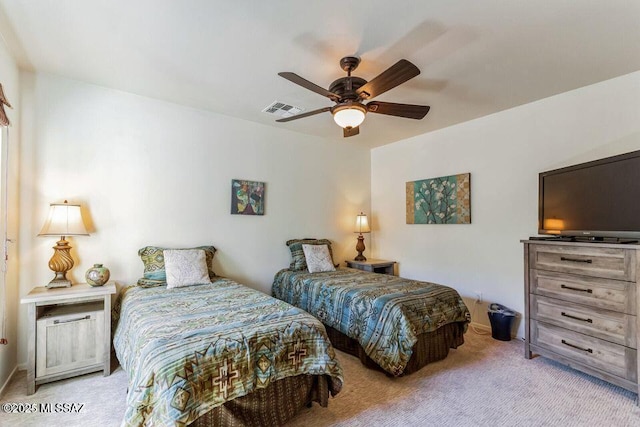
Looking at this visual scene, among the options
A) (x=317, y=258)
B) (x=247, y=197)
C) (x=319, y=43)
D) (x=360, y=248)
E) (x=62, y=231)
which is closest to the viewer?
(x=319, y=43)

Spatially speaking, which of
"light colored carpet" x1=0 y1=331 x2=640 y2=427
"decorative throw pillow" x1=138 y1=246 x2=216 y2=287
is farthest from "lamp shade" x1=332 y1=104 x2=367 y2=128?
"decorative throw pillow" x1=138 y1=246 x2=216 y2=287

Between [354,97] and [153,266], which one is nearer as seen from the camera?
[354,97]

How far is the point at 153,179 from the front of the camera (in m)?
3.26

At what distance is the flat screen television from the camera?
228 cm

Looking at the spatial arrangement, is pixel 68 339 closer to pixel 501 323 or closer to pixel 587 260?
pixel 501 323

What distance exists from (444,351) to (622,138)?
8.28 feet

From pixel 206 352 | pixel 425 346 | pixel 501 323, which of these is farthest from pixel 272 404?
pixel 501 323

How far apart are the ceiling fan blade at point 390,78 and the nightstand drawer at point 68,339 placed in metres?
2.83

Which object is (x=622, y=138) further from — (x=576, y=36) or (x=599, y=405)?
(x=599, y=405)

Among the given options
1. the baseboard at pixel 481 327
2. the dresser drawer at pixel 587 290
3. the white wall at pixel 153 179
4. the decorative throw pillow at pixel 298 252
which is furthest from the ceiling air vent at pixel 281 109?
the baseboard at pixel 481 327

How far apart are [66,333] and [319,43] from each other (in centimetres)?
301

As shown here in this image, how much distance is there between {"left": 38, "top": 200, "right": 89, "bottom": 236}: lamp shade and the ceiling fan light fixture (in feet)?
7.98

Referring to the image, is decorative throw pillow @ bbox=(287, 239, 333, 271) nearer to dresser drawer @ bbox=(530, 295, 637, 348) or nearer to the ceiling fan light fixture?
the ceiling fan light fixture

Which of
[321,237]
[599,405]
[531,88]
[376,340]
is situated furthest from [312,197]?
[599,405]
